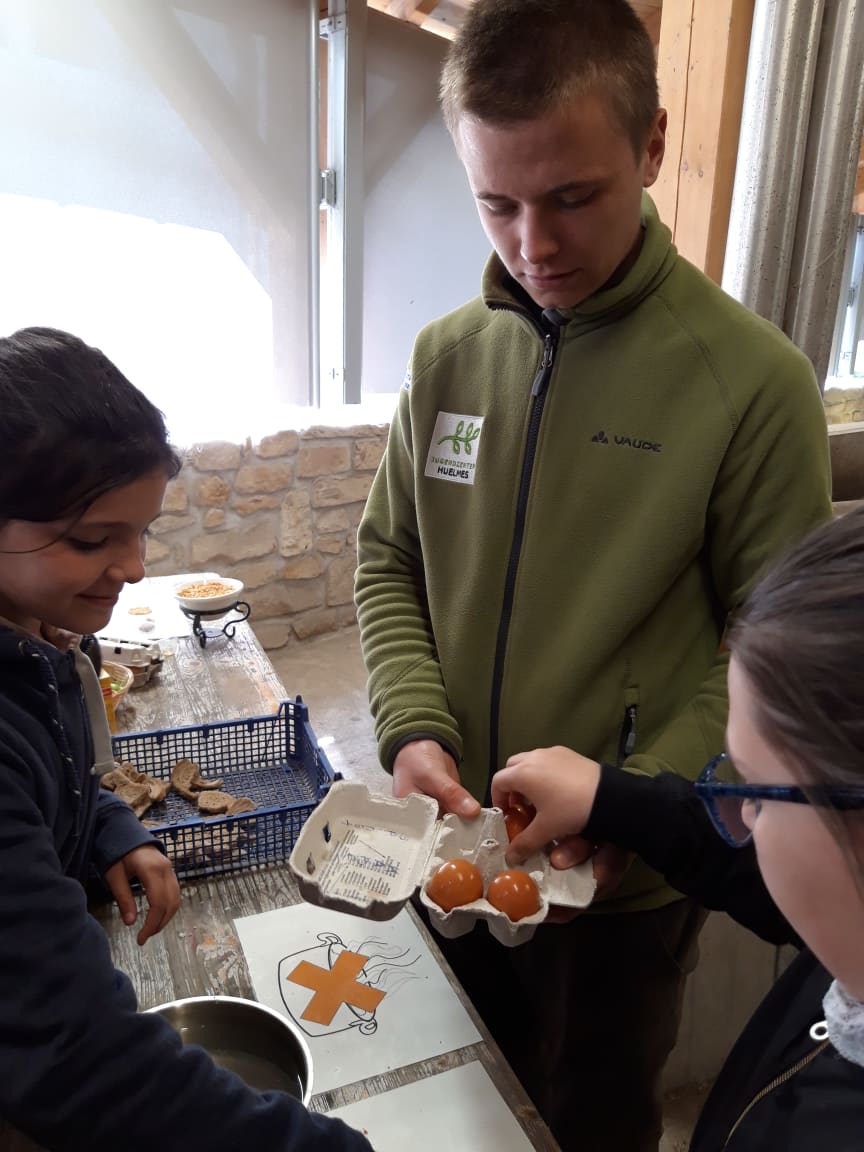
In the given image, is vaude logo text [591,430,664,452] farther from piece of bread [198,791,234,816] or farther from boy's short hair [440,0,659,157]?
piece of bread [198,791,234,816]

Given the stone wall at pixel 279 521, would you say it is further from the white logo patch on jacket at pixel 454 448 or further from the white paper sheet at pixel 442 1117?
the white paper sheet at pixel 442 1117

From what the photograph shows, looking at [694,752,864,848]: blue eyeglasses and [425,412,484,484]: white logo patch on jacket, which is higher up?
[425,412,484,484]: white logo patch on jacket

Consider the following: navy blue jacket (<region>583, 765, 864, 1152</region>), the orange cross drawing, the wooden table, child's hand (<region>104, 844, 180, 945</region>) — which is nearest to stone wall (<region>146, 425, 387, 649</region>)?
the wooden table

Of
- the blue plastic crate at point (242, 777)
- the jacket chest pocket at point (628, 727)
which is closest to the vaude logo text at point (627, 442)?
the jacket chest pocket at point (628, 727)

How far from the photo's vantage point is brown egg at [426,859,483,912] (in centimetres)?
93

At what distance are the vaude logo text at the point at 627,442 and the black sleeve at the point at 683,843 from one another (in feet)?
1.34

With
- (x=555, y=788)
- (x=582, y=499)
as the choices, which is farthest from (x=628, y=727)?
(x=582, y=499)

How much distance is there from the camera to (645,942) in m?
1.12

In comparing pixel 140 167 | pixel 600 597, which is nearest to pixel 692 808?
pixel 600 597

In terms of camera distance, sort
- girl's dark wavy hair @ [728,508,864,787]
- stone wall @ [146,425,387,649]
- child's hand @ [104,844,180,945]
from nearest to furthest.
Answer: girl's dark wavy hair @ [728,508,864,787], child's hand @ [104,844,180,945], stone wall @ [146,425,387,649]

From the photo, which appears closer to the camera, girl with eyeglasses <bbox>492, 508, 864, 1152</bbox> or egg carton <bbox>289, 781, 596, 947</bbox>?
girl with eyeglasses <bbox>492, 508, 864, 1152</bbox>

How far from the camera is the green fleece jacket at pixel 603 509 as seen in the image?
100 cm

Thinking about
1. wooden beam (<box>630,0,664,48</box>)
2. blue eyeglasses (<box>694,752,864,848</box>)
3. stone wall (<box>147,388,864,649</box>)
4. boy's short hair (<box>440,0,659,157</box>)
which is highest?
wooden beam (<box>630,0,664,48</box>)

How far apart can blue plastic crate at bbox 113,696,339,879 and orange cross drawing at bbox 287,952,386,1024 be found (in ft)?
0.72
